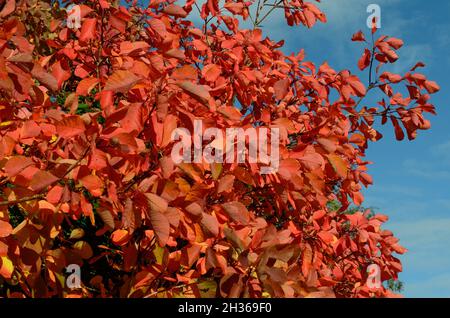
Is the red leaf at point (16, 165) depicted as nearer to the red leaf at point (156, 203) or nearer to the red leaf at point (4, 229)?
the red leaf at point (4, 229)

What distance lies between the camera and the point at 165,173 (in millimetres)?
1966

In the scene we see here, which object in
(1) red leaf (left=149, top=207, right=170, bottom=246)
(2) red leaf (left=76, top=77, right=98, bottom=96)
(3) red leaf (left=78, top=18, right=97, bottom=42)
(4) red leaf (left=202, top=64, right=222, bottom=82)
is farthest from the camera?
(4) red leaf (left=202, top=64, right=222, bottom=82)

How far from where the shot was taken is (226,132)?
8.02ft

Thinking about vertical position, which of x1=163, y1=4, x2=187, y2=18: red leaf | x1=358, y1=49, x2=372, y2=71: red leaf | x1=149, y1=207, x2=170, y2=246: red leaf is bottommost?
x1=149, y1=207, x2=170, y2=246: red leaf

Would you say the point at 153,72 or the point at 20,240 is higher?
the point at 153,72

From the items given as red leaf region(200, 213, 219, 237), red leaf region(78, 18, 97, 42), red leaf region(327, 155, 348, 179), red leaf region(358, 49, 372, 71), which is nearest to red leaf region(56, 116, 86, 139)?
red leaf region(200, 213, 219, 237)

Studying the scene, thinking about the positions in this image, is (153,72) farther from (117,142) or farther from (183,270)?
(183,270)

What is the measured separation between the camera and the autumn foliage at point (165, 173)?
6.40 ft

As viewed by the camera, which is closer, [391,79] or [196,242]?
[196,242]

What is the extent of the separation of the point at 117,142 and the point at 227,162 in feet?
2.08

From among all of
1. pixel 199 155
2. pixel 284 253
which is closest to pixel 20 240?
pixel 199 155

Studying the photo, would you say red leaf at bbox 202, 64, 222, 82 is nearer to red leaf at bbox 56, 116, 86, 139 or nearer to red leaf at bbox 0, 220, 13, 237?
red leaf at bbox 56, 116, 86, 139

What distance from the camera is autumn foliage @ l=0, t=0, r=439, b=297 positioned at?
1952 millimetres

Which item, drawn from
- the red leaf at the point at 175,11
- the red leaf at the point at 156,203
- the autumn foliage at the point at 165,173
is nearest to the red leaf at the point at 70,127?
the autumn foliage at the point at 165,173
